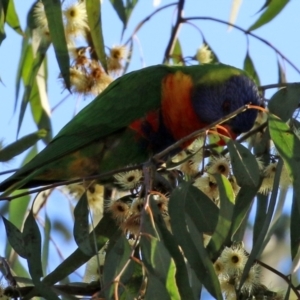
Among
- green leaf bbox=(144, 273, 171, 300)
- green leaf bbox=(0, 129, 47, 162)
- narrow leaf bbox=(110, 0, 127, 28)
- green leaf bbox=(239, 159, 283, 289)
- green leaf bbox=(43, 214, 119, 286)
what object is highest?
narrow leaf bbox=(110, 0, 127, 28)

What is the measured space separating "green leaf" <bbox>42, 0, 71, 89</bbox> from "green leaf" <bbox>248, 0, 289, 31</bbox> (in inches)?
28.1

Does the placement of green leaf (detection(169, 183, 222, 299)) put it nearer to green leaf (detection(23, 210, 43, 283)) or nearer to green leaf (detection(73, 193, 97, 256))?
green leaf (detection(73, 193, 97, 256))

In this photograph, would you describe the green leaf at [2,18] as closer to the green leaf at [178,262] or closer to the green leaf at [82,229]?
the green leaf at [82,229]

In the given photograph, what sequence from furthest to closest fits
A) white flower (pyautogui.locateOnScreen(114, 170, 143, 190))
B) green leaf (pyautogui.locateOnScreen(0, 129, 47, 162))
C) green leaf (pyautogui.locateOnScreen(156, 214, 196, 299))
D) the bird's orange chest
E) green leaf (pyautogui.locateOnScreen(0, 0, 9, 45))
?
the bird's orange chest < green leaf (pyautogui.locateOnScreen(0, 0, 9, 45)) < green leaf (pyautogui.locateOnScreen(0, 129, 47, 162)) < white flower (pyautogui.locateOnScreen(114, 170, 143, 190)) < green leaf (pyautogui.locateOnScreen(156, 214, 196, 299))

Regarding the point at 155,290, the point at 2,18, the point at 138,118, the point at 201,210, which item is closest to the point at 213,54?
the point at 138,118

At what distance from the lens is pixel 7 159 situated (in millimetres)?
2029

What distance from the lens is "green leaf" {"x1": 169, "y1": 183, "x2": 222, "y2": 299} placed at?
1.52m

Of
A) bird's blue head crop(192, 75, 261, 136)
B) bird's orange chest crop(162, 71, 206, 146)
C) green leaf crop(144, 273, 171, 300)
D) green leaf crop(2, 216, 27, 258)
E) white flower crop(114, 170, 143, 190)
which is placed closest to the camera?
green leaf crop(144, 273, 171, 300)

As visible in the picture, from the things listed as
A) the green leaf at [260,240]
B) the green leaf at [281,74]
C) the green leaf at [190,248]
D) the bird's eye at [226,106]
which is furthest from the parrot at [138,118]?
the green leaf at [190,248]

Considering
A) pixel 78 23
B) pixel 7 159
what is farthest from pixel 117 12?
pixel 7 159

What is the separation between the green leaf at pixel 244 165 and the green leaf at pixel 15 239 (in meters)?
0.52

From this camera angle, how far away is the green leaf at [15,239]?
1739 millimetres

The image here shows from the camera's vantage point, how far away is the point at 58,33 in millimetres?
2115

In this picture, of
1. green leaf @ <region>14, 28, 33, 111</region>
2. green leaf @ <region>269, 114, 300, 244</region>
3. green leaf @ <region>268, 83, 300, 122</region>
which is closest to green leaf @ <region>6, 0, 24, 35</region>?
green leaf @ <region>14, 28, 33, 111</region>
